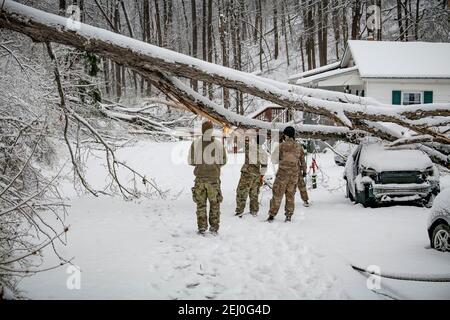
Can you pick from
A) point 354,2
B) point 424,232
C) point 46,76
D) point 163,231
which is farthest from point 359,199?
point 354,2

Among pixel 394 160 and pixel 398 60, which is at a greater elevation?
pixel 398 60

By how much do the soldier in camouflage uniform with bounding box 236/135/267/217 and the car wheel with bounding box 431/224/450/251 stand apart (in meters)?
3.84

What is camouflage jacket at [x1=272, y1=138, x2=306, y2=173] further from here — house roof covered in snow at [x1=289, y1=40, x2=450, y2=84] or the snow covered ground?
house roof covered in snow at [x1=289, y1=40, x2=450, y2=84]

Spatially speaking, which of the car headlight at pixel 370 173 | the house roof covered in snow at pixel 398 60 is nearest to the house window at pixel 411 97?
the house roof covered in snow at pixel 398 60

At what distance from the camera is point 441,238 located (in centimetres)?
521

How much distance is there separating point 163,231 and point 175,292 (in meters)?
2.81

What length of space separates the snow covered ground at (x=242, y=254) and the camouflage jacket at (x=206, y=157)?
1159 mm

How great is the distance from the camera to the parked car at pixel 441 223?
16.6 feet

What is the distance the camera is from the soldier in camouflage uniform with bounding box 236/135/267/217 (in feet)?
27.4

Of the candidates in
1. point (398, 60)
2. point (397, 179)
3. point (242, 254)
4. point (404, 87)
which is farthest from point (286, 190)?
point (398, 60)

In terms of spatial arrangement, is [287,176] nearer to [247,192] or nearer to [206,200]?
[247,192]

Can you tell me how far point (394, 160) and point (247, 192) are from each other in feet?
11.8

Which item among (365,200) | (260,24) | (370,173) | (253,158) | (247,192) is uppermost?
(260,24)
